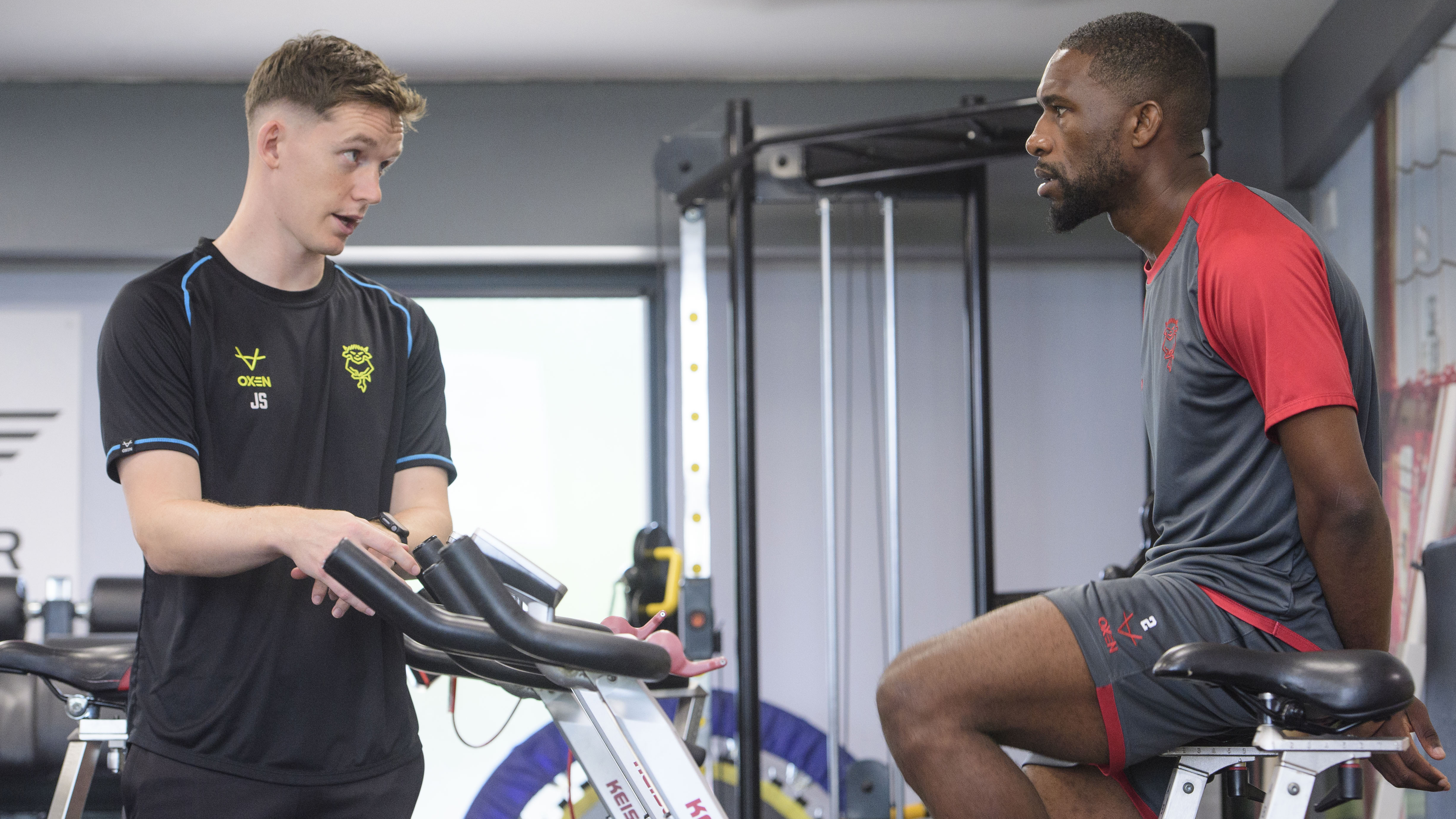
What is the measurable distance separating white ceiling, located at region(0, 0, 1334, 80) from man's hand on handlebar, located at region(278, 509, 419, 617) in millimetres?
2771

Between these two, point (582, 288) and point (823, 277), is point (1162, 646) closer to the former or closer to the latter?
point (823, 277)

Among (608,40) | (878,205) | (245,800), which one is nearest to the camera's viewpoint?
(245,800)

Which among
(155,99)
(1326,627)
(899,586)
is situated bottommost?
(899,586)

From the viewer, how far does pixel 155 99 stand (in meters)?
4.07

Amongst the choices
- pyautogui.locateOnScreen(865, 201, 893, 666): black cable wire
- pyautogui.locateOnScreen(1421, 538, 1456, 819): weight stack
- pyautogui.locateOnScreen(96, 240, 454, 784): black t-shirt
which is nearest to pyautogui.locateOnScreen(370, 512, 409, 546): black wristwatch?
pyautogui.locateOnScreen(96, 240, 454, 784): black t-shirt

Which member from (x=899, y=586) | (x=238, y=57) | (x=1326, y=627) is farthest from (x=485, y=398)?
(x=1326, y=627)

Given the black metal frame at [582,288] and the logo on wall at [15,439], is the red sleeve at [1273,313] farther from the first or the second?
the logo on wall at [15,439]

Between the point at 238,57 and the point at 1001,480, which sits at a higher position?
the point at 238,57

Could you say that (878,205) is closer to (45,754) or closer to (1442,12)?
(1442,12)

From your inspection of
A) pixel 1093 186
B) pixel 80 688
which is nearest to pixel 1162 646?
pixel 1093 186

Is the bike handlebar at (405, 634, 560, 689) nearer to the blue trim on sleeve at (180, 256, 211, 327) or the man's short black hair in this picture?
the blue trim on sleeve at (180, 256, 211, 327)

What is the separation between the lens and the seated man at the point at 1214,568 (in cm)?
124

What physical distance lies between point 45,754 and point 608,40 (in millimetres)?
2632

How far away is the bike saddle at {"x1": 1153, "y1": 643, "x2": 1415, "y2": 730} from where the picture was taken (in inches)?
42.0
